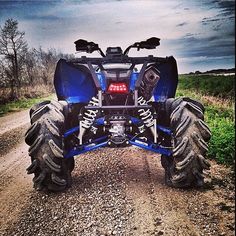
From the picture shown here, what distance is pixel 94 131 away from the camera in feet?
9.77

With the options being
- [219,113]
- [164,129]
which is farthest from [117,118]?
[219,113]

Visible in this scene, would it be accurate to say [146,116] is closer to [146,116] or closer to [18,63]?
[146,116]

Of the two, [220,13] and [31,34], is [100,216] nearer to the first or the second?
[31,34]

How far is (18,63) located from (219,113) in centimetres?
391

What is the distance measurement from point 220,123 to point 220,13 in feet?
9.30

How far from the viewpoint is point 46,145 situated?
251 cm

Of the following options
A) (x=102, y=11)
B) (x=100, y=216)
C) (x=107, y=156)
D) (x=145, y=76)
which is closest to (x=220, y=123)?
(x=107, y=156)

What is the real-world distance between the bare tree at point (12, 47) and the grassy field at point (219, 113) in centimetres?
111

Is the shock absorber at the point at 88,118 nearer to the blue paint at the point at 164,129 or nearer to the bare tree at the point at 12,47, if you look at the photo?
the blue paint at the point at 164,129

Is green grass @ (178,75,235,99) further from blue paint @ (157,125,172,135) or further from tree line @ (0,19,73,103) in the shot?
tree line @ (0,19,73,103)

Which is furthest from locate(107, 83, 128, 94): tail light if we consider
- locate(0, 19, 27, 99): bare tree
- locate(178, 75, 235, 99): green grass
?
locate(178, 75, 235, 99): green grass

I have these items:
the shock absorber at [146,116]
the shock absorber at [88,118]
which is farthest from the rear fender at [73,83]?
the shock absorber at [146,116]

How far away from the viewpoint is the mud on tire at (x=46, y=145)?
2506 mm

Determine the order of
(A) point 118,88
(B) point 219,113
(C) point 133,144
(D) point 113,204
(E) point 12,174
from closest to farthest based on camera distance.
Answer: (D) point 113,204
(A) point 118,88
(C) point 133,144
(E) point 12,174
(B) point 219,113
